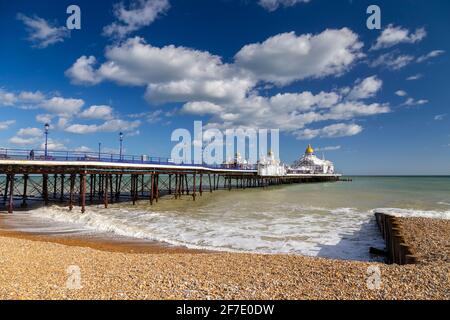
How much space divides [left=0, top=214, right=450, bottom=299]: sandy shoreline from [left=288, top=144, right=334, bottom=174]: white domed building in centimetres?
12065

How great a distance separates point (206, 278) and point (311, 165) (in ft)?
436

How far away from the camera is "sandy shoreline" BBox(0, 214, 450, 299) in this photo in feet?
20.3

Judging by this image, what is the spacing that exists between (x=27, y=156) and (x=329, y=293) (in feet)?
78.8

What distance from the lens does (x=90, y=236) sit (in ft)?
51.1

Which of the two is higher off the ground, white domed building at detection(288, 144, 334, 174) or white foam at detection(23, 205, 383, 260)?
white domed building at detection(288, 144, 334, 174)

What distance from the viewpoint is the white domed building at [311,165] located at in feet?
429

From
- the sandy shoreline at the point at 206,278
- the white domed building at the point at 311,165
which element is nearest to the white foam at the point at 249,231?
the sandy shoreline at the point at 206,278

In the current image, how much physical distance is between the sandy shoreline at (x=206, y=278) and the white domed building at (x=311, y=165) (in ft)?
396

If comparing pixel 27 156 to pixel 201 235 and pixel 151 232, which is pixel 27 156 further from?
pixel 201 235

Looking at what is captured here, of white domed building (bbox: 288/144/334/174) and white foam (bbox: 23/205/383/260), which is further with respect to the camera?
white domed building (bbox: 288/144/334/174)

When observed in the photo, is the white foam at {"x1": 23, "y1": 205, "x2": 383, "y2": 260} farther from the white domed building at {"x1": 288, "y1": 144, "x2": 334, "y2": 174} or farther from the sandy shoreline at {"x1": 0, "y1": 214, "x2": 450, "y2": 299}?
the white domed building at {"x1": 288, "y1": 144, "x2": 334, "y2": 174}

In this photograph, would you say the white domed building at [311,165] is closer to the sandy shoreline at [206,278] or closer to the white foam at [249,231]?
the white foam at [249,231]

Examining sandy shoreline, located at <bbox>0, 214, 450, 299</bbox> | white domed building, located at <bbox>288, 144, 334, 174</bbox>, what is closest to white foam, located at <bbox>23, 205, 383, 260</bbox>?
sandy shoreline, located at <bbox>0, 214, 450, 299</bbox>
